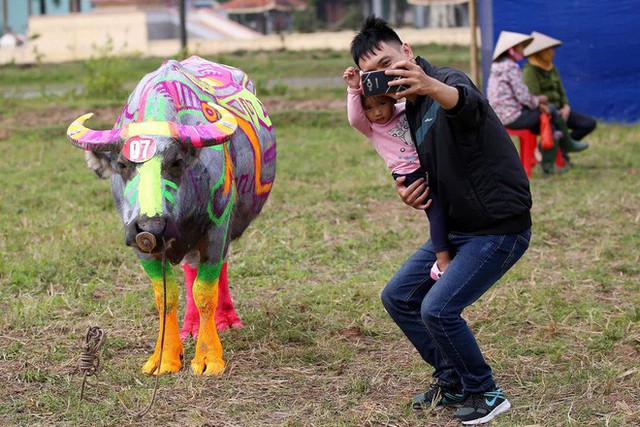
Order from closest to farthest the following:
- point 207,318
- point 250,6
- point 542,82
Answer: point 207,318 → point 542,82 → point 250,6

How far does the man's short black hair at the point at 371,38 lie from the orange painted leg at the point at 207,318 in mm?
1552

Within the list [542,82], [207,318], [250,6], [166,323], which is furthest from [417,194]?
[250,6]

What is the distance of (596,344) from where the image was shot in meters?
5.14

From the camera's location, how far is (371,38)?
391cm

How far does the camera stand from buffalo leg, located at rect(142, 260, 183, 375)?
4.97 metres

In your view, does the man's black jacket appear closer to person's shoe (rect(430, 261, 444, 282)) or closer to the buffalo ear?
person's shoe (rect(430, 261, 444, 282))

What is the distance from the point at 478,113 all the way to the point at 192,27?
3780 centimetres

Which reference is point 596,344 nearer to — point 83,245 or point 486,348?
point 486,348

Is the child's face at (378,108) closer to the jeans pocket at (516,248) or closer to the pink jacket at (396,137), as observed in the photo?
the pink jacket at (396,137)

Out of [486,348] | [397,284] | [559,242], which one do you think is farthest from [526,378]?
[559,242]

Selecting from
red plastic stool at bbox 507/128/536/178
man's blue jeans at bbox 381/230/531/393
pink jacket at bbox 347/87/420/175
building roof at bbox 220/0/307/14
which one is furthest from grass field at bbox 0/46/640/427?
building roof at bbox 220/0/307/14

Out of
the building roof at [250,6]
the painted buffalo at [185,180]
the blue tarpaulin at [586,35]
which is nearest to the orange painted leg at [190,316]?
the painted buffalo at [185,180]

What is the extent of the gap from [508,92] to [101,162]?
5712 millimetres

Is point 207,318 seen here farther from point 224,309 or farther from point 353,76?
point 353,76
